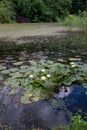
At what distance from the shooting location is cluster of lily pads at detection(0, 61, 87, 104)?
3.91 meters

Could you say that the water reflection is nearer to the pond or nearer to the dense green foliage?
the pond

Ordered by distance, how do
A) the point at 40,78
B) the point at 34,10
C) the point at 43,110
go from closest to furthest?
the point at 43,110, the point at 40,78, the point at 34,10

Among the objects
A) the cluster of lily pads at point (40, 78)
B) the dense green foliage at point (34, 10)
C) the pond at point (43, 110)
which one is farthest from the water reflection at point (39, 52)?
the dense green foliage at point (34, 10)

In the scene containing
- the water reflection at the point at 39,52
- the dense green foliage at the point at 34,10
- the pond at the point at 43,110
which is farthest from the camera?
the dense green foliage at the point at 34,10

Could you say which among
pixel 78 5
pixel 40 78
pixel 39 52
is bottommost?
pixel 78 5

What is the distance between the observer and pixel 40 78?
4.21 m

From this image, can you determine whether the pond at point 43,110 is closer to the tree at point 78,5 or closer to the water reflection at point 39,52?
the water reflection at point 39,52

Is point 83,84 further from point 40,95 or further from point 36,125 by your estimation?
point 36,125

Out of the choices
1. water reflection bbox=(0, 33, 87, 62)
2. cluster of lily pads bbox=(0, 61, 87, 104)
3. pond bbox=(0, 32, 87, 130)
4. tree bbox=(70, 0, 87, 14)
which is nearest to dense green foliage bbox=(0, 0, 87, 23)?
tree bbox=(70, 0, 87, 14)

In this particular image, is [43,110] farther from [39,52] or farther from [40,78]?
[39,52]

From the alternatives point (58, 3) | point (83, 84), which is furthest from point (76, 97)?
point (58, 3)

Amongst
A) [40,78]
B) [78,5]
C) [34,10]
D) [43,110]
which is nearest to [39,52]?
[40,78]

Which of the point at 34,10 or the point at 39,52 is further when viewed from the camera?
the point at 34,10

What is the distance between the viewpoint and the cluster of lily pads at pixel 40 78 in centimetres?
391
